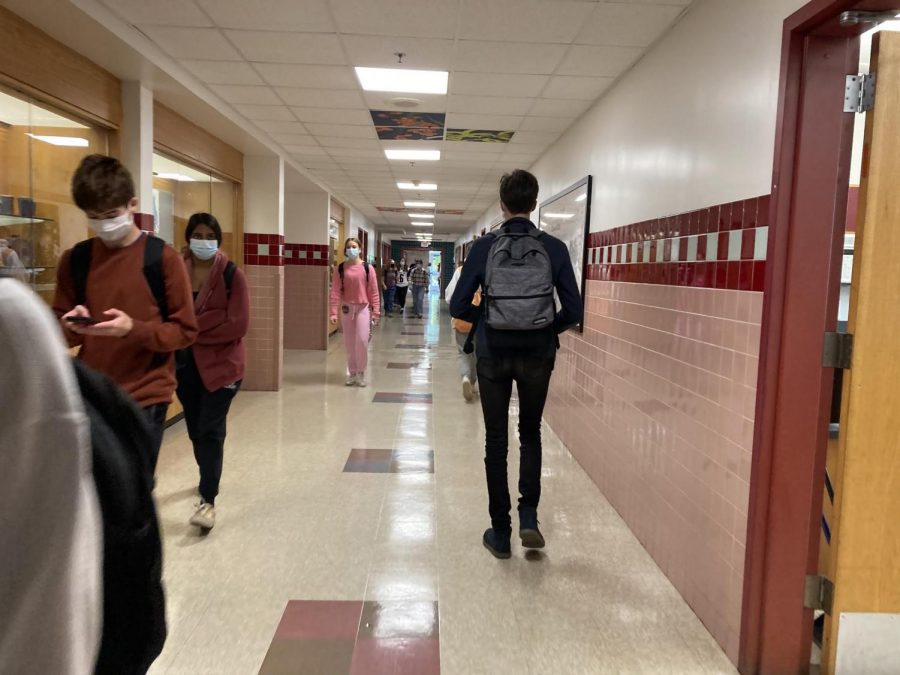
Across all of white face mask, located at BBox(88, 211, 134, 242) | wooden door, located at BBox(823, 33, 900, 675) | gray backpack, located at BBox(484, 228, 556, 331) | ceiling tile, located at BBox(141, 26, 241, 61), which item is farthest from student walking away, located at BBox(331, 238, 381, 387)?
wooden door, located at BBox(823, 33, 900, 675)

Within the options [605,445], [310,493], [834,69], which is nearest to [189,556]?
[310,493]

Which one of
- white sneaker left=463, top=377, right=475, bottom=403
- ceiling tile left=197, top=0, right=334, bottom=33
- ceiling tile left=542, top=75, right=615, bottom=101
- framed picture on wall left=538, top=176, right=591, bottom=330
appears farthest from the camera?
white sneaker left=463, top=377, right=475, bottom=403

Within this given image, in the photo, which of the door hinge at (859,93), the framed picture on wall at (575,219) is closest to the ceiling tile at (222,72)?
the framed picture on wall at (575,219)

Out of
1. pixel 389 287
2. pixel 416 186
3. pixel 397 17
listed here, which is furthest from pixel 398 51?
pixel 389 287

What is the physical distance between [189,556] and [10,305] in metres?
2.51

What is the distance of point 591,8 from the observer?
9.70 feet

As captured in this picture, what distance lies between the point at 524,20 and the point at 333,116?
99.0 inches

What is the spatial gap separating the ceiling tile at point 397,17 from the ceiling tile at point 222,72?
1018 millimetres

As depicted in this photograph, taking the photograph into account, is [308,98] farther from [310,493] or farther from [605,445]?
[605,445]

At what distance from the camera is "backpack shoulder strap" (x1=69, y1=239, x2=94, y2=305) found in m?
2.14

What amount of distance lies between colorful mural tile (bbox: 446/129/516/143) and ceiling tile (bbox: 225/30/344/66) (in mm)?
1923

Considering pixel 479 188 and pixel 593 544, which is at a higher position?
pixel 479 188

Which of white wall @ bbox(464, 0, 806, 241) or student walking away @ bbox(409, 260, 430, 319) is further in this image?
student walking away @ bbox(409, 260, 430, 319)

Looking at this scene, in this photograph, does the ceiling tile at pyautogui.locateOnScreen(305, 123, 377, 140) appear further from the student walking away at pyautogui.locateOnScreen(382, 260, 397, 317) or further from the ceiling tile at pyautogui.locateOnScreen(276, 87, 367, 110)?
the student walking away at pyautogui.locateOnScreen(382, 260, 397, 317)
